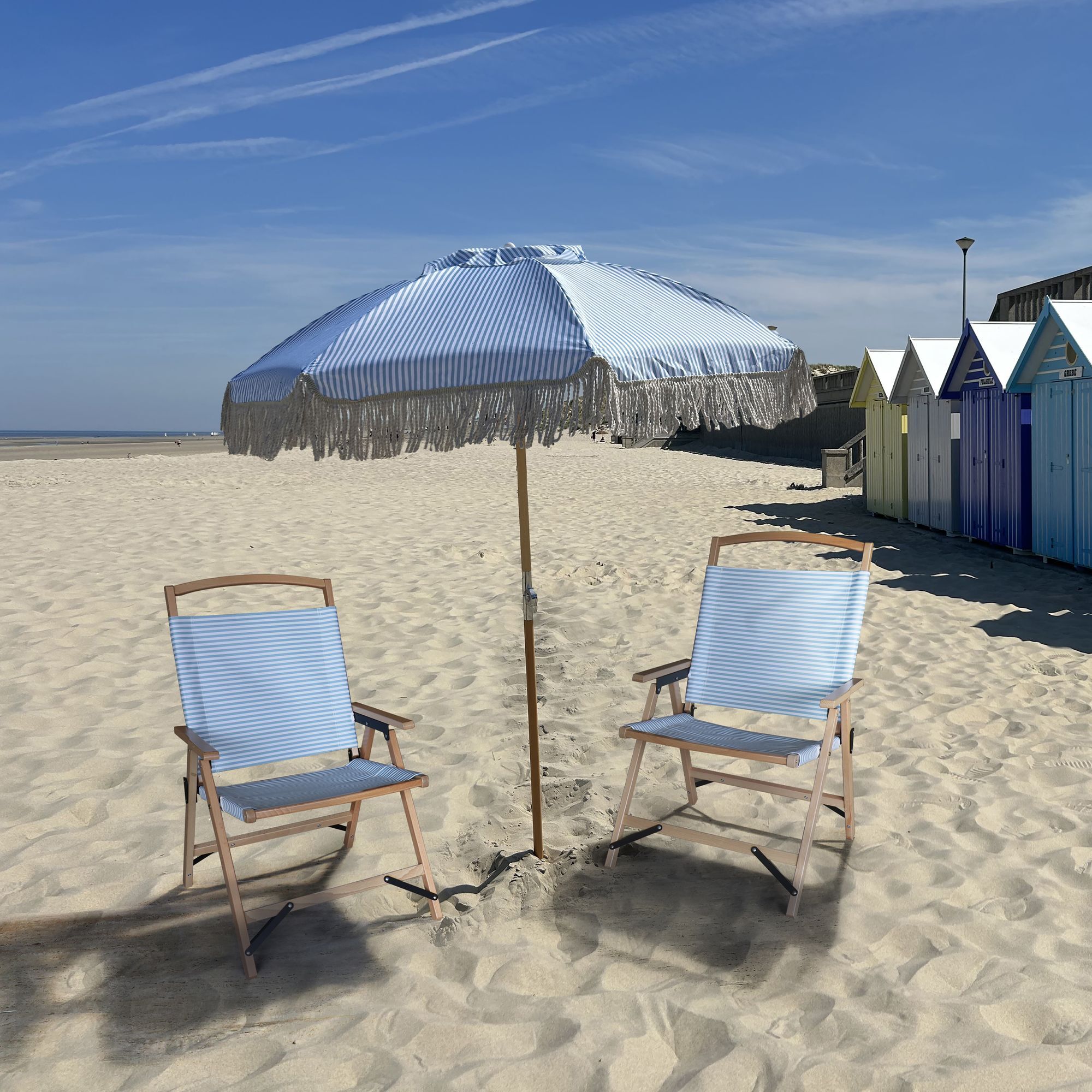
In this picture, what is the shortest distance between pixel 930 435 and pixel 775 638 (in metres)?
9.90

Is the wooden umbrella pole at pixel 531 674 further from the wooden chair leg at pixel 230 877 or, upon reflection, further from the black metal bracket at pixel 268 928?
the wooden chair leg at pixel 230 877

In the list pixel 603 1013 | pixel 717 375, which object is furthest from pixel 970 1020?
pixel 717 375

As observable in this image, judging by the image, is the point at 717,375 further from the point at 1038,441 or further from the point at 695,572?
the point at 1038,441

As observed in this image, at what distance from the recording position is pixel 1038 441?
9828mm

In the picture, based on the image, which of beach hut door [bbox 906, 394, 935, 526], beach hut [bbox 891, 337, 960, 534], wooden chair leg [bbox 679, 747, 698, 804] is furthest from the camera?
beach hut door [bbox 906, 394, 935, 526]

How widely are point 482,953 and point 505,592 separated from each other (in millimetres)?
5305

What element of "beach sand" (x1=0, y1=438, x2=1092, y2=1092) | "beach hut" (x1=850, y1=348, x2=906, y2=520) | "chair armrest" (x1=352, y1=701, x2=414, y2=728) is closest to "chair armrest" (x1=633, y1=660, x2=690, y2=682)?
"beach sand" (x1=0, y1=438, x2=1092, y2=1092)

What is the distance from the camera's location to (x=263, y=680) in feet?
11.3

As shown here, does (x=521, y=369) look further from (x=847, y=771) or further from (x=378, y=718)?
(x=847, y=771)

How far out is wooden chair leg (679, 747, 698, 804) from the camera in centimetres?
386

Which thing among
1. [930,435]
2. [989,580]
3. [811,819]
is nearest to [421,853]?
[811,819]

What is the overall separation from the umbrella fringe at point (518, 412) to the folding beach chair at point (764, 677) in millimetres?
616

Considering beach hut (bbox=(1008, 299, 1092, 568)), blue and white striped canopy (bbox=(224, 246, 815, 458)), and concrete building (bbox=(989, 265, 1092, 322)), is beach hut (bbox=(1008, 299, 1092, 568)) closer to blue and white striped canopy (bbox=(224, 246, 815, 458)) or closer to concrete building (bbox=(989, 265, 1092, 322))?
concrete building (bbox=(989, 265, 1092, 322))

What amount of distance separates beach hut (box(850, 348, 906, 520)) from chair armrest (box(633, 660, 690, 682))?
10.9 metres
